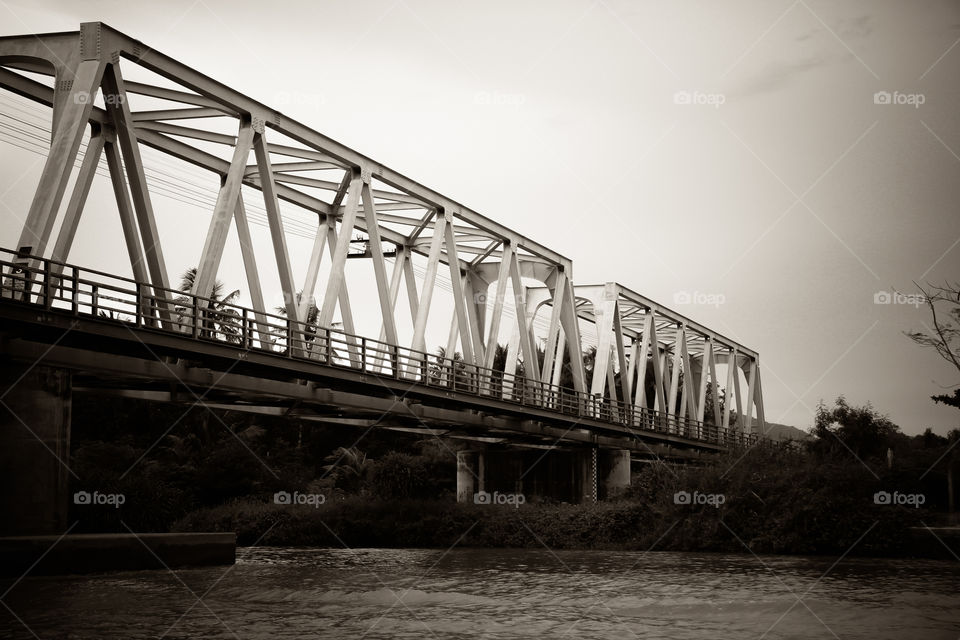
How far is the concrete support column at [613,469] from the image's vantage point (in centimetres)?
4584

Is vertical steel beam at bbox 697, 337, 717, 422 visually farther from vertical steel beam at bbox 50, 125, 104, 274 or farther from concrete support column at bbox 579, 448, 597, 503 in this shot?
vertical steel beam at bbox 50, 125, 104, 274

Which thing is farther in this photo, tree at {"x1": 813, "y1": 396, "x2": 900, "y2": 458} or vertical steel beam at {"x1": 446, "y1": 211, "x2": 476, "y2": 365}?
tree at {"x1": 813, "y1": 396, "x2": 900, "y2": 458}

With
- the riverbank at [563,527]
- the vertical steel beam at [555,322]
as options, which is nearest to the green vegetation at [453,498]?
the riverbank at [563,527]

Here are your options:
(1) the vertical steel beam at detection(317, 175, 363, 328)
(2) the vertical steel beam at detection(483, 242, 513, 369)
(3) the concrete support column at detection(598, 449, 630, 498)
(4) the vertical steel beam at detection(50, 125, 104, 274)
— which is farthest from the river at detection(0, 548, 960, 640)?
(3) the concrete support column at detection(598, 449, 630, 498)

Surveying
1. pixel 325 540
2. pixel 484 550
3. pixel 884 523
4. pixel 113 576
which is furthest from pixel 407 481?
pixel 113 576

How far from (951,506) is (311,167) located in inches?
953

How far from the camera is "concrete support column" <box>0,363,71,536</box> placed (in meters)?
19.1

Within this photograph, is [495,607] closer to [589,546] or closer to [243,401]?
[243,401]

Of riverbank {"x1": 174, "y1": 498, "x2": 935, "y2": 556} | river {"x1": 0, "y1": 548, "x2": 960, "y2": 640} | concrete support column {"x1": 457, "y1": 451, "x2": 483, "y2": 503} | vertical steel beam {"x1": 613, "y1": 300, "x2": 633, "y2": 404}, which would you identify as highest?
vertical steel beam {"x1": 613, "y1": 300, "x2": 633, "y2": 404}

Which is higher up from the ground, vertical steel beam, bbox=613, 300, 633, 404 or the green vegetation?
vertical steel beam, bbox=613, 300, 633, 404

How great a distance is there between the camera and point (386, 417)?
32.0m

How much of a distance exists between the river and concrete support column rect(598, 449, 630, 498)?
17546mm

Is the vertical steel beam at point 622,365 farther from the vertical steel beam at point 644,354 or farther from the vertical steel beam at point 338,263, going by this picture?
the vertical steel beam at point 338,263

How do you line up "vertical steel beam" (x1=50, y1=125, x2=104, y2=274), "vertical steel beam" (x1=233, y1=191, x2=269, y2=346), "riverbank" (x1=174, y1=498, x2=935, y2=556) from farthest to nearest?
"riverbank" (x1=174, y1=498, x2=935, y2=556), "vertical steel beam" (x1=233, y1=191, x2=269, y2=346), "vertical steel beam" (x1=50, y1=125, x2=104, y2=274)
